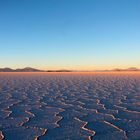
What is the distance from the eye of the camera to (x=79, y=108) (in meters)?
4.32

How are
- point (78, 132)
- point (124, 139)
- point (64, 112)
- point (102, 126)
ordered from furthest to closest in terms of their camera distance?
point (64, 112)
point (102, 126)
point (78, 132)
point (124, 139)

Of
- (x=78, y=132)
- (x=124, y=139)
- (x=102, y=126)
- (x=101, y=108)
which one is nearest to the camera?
(x=124, y=139)

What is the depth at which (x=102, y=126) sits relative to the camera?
307cm

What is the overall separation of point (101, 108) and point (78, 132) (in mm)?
1551

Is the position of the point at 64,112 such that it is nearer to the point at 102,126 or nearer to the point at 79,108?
the point at 79,108

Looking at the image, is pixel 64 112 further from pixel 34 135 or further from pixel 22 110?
pixel 34 135

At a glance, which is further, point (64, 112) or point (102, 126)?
point (64, 112)

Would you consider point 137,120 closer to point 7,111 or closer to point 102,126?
point 102,126

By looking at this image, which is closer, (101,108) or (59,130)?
(59,130)

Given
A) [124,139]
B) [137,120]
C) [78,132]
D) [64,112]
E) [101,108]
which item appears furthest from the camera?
[101,108]

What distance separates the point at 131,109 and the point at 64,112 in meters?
1.02

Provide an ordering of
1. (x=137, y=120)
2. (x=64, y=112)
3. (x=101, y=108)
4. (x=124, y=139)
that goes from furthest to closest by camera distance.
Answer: (x=101, y=108), (x=64, y=112), (x=137, y=120), (x=124, y=139)

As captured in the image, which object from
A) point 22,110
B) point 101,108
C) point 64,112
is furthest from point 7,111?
point 101,108

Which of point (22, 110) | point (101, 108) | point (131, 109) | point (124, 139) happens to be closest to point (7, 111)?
point (22, 110)
